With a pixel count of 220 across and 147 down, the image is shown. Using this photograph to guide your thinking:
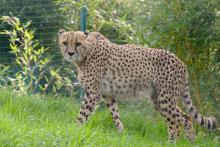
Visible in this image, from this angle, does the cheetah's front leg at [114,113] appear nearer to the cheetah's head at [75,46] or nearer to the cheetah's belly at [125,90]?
the cheetah's belly at [125,90]

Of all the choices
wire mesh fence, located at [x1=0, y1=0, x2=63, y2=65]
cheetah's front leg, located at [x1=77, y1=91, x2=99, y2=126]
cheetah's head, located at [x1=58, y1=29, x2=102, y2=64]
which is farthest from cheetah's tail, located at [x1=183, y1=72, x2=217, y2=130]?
wire mesh fence, located at [x1=0, y1=0, x2=63, y2=65]

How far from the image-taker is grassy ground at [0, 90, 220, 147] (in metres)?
4.35

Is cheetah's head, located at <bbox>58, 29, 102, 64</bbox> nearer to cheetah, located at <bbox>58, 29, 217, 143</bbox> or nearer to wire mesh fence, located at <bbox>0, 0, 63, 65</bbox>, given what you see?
cheetah, located at <bbox>58, 29, 217, 143</bbox>

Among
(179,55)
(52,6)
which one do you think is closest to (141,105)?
(179,55)

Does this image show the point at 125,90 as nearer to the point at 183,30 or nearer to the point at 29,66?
the point at 183,30

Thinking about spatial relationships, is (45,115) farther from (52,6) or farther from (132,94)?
(52,6)

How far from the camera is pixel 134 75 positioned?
614 centimetres

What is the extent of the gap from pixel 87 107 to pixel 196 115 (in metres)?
1.12

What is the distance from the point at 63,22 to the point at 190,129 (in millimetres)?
2719

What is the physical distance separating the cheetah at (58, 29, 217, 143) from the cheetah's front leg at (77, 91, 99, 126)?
94 millimetres

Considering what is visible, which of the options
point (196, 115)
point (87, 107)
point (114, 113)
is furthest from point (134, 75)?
point (196, 115)

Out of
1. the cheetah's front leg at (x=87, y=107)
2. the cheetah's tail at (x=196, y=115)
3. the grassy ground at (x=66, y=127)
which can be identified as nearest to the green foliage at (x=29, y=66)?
→ the grassy ground at (x=66, y=127)

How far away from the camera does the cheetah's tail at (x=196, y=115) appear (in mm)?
6043

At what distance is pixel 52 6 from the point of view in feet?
26.3
